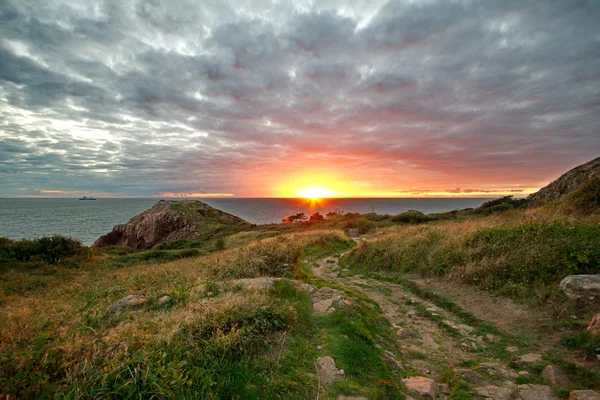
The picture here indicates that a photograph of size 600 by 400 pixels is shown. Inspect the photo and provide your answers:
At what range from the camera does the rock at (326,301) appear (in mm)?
7496

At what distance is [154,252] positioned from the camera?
2819 cm

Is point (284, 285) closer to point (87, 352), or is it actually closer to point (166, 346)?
point (166, 346)

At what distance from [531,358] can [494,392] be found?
1.93 metres

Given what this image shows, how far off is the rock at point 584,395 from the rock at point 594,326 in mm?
2138

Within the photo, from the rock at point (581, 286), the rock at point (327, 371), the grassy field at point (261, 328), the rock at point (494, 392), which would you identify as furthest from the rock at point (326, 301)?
the rock at point (581, 286)

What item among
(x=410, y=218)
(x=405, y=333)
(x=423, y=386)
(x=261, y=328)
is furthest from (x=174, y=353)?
(x=410, y=218)

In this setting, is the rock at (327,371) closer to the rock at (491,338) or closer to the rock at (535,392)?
the rock at (535,392)

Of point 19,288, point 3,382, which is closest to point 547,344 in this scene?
point 3,382

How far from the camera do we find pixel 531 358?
6.11 meters

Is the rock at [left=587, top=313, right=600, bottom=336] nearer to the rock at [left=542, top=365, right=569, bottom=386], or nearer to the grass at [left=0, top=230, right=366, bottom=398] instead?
the rock at [left=542, top=365, right=569, bottom=386]

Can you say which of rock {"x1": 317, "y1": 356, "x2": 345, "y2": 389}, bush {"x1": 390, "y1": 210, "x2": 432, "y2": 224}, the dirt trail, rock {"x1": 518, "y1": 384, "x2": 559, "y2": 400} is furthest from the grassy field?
bush {"x1": 390, "y1": 210, "x2": 432, "y2": 224}

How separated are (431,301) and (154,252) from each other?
88.2ft

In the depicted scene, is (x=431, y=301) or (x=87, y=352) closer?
(x=87, y=352)

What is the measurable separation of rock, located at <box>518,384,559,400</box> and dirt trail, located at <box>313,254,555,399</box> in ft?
0.06
